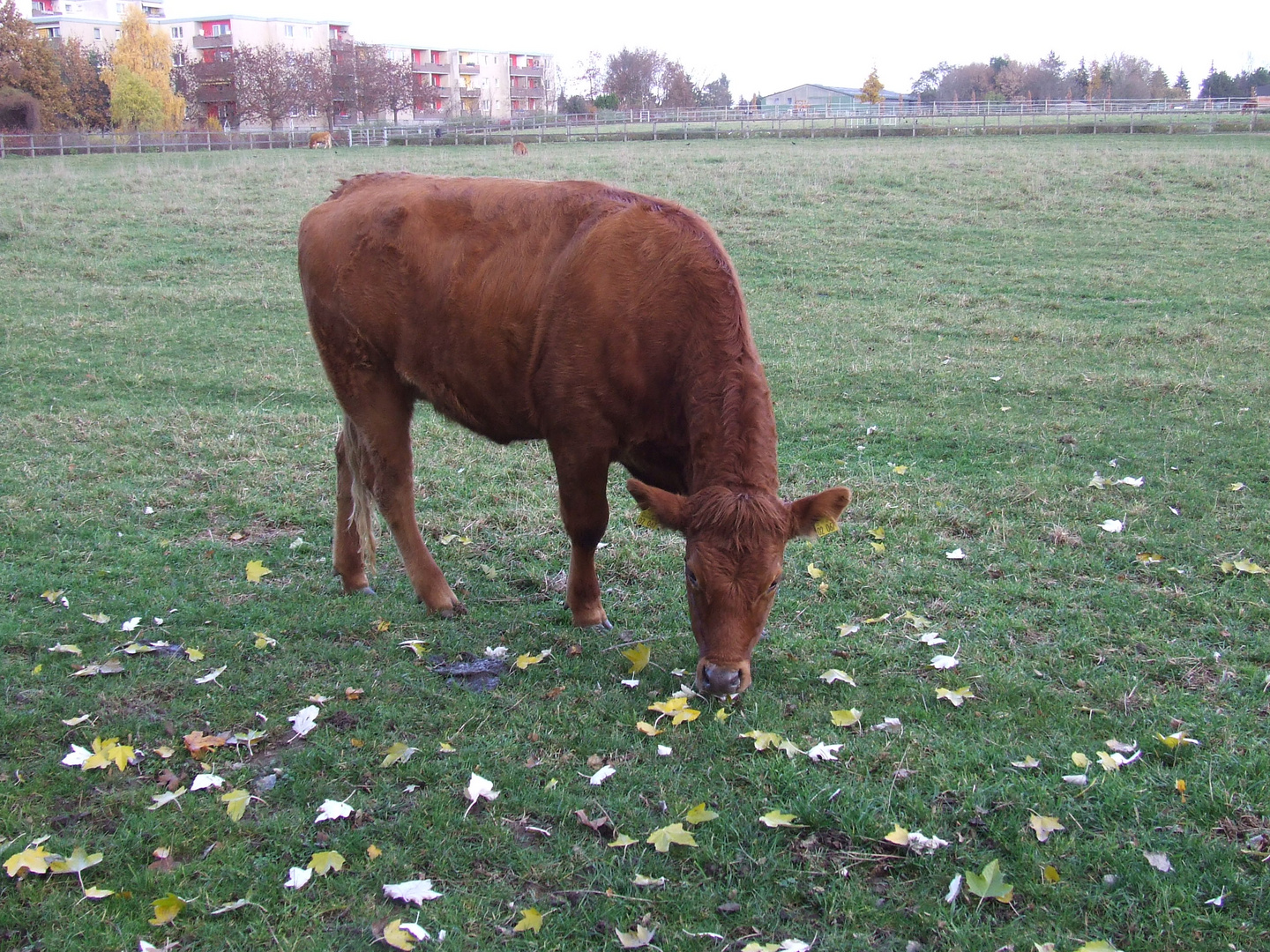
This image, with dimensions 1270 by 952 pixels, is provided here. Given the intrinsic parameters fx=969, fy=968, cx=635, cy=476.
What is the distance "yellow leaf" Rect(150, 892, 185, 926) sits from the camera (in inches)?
119

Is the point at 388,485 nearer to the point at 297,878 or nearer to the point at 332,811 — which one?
the point at 332,811

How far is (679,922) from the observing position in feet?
9.95

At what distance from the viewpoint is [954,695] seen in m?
4.24

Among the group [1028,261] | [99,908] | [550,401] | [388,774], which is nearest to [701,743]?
[388,774]

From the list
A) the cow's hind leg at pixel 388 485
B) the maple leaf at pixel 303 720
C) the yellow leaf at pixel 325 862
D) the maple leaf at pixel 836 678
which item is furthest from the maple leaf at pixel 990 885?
the cow's hind leg at pixel 388 485

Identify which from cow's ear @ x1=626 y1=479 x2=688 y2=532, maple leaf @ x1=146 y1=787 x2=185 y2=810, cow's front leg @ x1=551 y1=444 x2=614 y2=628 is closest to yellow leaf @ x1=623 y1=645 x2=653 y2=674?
cow's front leg @ x1=551 y1=444 x2=614 y2=628

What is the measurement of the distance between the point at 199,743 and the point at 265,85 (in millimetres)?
73531

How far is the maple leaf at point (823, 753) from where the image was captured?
12.5 feet

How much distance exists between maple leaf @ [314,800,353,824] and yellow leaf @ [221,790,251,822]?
0.28 meters

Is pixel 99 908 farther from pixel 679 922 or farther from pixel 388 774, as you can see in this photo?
pixel 679 922

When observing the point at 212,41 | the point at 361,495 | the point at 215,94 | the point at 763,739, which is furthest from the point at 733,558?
the point at 212,41

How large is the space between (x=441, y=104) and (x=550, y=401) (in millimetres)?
101946

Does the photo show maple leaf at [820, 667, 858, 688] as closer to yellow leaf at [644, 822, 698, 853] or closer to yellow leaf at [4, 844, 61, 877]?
yellow leaf at [644, 822, 698, 853]

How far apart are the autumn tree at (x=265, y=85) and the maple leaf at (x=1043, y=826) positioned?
73.6m
